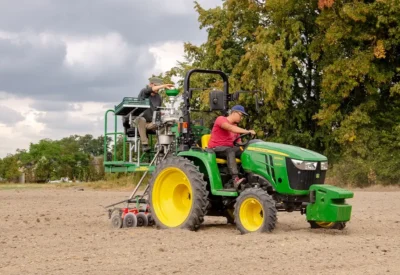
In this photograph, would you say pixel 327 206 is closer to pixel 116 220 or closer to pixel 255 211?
pixel 255 211

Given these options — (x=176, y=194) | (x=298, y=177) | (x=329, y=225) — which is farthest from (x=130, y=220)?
(x=329, y=225)

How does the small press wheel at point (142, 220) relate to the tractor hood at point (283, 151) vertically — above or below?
below

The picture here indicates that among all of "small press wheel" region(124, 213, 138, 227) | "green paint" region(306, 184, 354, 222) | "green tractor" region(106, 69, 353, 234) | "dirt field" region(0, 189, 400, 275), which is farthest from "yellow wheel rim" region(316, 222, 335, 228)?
"small press wheel" region(124, 213, 138, 227)

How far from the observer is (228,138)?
13336 mm

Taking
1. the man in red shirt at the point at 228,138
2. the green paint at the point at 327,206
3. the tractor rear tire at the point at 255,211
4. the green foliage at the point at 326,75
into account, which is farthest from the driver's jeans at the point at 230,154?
the green foliage at the point at 326,75

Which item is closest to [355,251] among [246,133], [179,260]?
[179,260]

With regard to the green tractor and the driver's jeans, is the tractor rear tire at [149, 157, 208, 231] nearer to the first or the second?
the green tractor

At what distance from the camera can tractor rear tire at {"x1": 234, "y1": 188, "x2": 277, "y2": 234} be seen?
1199cm

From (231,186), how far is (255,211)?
889mm

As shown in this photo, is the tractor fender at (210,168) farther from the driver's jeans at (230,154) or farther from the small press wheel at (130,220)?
the small press wheel at (130,220)

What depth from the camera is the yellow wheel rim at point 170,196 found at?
45.3ft

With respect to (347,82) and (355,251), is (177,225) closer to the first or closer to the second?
(355,251)

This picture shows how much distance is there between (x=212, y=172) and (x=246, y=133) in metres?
0.87

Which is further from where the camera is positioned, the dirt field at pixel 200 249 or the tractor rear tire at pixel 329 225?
the tractor rear tire at pixel 329 225
